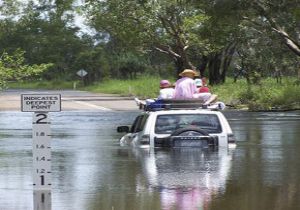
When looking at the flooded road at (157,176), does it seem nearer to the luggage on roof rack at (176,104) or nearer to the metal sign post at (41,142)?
the metal sign post at (41,142)

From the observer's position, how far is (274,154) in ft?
47.0

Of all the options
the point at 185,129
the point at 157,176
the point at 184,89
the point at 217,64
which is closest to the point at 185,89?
the point at 184,89

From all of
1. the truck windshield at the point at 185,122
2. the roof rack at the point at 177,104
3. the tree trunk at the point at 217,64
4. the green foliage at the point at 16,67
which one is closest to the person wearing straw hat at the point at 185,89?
the roof rack at the point at 177,104

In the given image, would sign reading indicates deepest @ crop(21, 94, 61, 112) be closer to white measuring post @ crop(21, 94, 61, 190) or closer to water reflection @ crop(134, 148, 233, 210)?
white measuring post @ crop(21, 94, 61, 190)

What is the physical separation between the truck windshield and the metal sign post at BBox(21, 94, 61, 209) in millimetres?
5185

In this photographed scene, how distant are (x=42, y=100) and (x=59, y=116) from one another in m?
22.3

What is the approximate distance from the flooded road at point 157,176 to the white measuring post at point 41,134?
561 mm

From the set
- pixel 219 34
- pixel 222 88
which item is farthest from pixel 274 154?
pixel 222 88

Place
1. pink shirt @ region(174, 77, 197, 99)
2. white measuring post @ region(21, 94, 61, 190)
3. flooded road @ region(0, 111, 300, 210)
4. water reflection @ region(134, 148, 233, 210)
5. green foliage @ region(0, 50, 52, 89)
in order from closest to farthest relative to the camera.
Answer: white measuring post @ region(21, 94, 61, 190) < flooded road @ region(0, 111, 300, 210) < water reflection @ region(134, 148, 233, 210) < green foliage @ region(0, 50, 52, 89) < pink shirt @ region(174, 77, 197, 99)

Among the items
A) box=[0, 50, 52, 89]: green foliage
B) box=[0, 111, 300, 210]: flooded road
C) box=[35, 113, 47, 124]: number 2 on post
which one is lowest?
box=[0, 111, 300, 210]: flooded road

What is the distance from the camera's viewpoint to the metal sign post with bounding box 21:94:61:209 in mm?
8055

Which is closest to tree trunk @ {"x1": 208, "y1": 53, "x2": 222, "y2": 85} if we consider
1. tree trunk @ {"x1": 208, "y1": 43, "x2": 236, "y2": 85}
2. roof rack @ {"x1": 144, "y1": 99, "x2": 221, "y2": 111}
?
tree trunk @ {"x1": 208, "y1": 43, "x2": 236, "y2": 85}

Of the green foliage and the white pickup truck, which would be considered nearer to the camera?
the white pickup truck

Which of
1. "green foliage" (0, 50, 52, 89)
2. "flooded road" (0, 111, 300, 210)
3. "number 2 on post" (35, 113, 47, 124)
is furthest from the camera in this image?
"green foliage" (0, 50, 52, 89)
